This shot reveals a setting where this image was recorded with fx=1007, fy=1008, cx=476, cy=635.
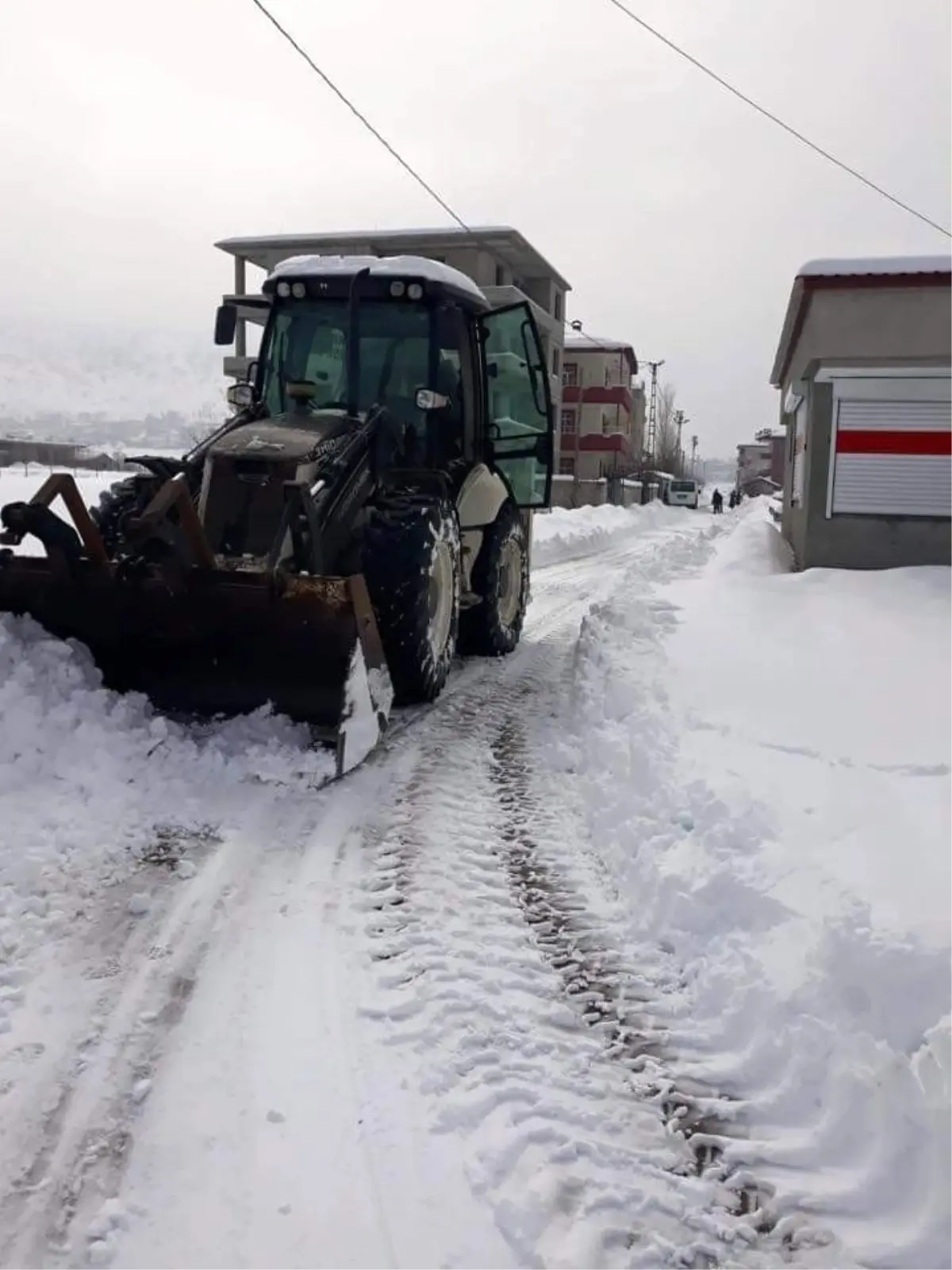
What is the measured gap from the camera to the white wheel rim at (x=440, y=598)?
5824 mm

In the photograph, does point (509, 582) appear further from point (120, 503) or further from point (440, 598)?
point (120, 503)

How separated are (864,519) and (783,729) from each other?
5644 mm

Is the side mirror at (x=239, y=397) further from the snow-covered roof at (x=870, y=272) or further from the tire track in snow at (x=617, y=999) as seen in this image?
the snow-covered roof at (x=870, y=272)

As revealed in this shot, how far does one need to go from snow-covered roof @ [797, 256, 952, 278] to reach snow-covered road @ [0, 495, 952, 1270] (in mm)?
6714

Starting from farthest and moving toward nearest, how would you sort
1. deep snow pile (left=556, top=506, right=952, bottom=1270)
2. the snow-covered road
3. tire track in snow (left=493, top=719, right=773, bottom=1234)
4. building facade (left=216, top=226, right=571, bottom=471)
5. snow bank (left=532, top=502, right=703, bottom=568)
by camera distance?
building facade (left=216, top=226, right=571, bottom=471) → snow bank (left=532, top=502, right=703, bottom=568) → tire track in snow (left=493, top=719, right=773, bottom=1234) → deep snow pile (left=556, top=506, right=952, bottom=1270) → the snow-covered road

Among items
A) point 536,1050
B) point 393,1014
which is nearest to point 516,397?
point 393,1014

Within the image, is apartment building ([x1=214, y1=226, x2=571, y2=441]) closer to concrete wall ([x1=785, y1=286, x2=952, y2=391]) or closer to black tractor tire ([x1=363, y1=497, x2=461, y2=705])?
concrete wall ([x1=785, y1=286, x2=952, y2=391])

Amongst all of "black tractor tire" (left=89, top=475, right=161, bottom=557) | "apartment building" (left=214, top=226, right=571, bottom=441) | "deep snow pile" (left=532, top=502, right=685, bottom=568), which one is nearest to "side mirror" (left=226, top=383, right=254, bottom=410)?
"black tractor tire" (left=89, top=475, right=161, bottom=557)

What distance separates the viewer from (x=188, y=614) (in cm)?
493

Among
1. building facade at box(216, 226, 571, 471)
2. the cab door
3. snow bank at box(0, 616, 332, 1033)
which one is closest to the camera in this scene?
snow bank at box(0, 616, 332, 1033)

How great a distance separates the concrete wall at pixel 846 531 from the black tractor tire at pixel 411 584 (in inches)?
223

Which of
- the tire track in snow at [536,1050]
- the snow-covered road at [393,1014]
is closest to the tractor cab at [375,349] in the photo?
the snow-covered road at [393,1014]

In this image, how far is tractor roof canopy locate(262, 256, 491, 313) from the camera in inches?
263

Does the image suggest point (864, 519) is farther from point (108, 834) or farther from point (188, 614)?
point (108, 834)
